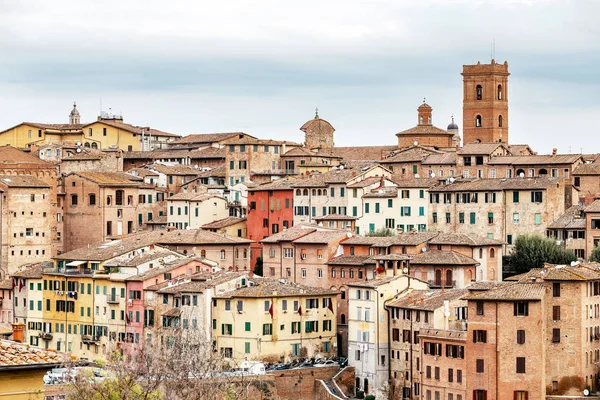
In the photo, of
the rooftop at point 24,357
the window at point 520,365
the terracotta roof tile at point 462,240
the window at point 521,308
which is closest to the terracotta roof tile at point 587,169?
the terracotta roof tile at point 462,240

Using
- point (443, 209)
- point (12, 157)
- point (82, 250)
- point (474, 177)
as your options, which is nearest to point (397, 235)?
point (443, 209)

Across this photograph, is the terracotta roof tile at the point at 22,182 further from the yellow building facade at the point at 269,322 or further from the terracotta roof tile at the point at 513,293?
the terracotta roof tile at the point at 513,293

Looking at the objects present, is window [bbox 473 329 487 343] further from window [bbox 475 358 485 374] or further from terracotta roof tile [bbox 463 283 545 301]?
terracotta roof tile [bbox 463 283 545 301]

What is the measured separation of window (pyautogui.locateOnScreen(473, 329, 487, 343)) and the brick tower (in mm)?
52592

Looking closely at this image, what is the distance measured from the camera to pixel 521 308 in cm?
5731

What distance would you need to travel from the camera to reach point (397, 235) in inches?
2901

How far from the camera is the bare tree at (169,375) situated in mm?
36656

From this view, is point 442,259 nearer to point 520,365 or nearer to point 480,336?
point 480,336

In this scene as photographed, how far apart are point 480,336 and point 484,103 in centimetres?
5420

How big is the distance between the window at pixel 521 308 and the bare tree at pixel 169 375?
383 inches

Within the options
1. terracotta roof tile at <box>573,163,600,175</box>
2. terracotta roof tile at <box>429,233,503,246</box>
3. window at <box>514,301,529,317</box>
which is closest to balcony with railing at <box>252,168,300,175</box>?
terracotta roof tile at <box>573,163,600,175</box>

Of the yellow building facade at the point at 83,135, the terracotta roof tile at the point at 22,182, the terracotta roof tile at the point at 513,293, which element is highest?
the yellow building facade at the point at 83,135

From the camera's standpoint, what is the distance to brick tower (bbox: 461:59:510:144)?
362 feet

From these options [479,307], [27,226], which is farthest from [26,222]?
[479,307]
